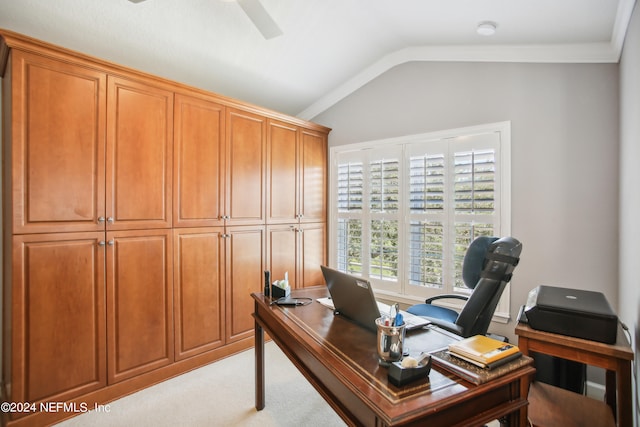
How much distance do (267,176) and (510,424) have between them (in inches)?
105

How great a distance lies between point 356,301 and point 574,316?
104 centimetres

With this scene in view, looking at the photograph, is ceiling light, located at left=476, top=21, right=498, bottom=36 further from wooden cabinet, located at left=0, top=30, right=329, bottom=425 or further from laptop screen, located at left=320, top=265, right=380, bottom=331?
laptop screen, located at left=320, top=265, right=380, bottom=331

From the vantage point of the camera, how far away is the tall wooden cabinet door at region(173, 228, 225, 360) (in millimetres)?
2555

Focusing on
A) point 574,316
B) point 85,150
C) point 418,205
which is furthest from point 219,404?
point 418,205

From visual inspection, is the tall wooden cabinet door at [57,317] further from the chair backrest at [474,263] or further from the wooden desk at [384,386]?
the chair backrest at [474,263]

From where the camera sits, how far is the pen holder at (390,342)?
114 cm

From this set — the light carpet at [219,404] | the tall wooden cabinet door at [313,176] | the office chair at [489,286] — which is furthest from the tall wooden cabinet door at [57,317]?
the office chair at [489,286]

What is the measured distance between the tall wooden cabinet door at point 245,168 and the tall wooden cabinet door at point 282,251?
0.77 ft

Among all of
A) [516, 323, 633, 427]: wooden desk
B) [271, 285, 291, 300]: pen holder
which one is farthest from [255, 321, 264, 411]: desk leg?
[516, 323, 633, 427]: wooden desk

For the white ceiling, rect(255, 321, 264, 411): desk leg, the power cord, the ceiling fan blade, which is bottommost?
rect(255, 321, 264, 411): desk leg

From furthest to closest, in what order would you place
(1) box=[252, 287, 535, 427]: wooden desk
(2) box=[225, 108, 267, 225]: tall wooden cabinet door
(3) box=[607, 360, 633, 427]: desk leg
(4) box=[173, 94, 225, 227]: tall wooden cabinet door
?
1. (2) box=[225, 108, 267, 225]: tall wooden cabinet door
2. (4) box=[173, 94, 225, 227]: tall wooden cabinet door
3. (3) box=[607, 360, 633, 427]: desk leg
4. (1) box=[252, 287, 535, 427]: wooden desk

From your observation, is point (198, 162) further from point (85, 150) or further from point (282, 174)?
point (282, 174)

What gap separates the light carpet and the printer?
1370 millimetres

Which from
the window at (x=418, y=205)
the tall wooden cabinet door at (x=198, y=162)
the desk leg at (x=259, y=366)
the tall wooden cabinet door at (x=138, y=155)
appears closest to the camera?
the desk leg at (x=259, y=366)
